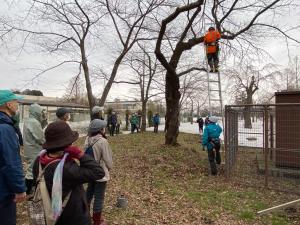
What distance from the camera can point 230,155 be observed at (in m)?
10.5

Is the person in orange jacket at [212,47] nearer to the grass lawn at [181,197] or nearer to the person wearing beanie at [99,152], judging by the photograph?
the grass lawn at [181,197]

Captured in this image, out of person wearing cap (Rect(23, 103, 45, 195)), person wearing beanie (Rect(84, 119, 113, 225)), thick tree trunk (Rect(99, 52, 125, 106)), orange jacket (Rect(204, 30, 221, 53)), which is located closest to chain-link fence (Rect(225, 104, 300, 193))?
orange jacket (Rect(204, 30, 221, 53))

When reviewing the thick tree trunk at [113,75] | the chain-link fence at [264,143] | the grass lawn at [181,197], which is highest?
the thick tree trunk at [113,75]

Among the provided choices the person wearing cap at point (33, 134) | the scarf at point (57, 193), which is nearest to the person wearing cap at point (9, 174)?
the scarf at point (57, 193)

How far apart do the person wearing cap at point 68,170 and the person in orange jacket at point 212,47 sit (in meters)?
10.2

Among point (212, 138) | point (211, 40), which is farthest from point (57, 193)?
point (211, 40)

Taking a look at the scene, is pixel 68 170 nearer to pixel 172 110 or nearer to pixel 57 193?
pixel 57 193

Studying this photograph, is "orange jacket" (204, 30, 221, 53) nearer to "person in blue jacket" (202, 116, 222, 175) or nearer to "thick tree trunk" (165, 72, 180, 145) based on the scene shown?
"thick tree trunk" (165, 72, 180, 145)

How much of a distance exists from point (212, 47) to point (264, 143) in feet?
14.8

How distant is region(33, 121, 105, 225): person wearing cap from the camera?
3275 mm

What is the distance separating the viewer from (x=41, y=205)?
331 cm

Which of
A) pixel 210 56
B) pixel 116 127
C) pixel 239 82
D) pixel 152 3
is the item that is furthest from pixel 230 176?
pixel 239 82

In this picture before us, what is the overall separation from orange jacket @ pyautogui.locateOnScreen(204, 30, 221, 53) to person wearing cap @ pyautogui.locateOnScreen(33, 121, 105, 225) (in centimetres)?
1015

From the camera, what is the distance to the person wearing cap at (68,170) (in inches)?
129
